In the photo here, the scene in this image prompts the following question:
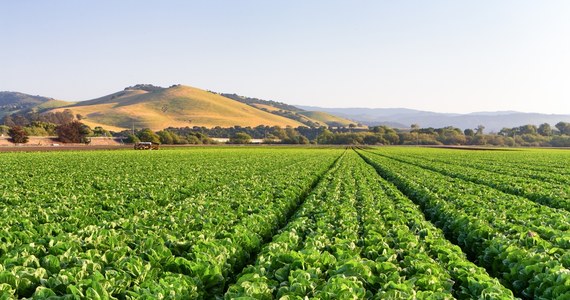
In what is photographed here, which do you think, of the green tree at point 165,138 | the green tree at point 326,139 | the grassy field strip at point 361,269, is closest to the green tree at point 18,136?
the green tree at point 165,138

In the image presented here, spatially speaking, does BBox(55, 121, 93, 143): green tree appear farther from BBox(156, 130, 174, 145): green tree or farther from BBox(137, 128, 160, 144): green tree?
BBox(156, 130, 174, 145): green tree

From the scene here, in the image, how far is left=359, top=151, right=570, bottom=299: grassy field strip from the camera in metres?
6.84

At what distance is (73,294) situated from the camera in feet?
16.2

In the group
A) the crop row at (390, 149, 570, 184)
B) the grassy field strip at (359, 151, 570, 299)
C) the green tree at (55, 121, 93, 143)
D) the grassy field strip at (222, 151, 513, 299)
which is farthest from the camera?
the green tree at (55, 121, 93, 143)

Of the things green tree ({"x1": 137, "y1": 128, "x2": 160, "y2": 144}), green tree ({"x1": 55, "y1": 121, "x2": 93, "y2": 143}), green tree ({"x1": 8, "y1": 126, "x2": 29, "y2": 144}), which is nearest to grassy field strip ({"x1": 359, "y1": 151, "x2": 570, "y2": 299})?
green tree ({"x1": 8, "y1": 126, "x2": 29, "y2": 144})

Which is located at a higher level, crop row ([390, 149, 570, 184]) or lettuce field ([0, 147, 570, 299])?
lettuce field ([0, 147, 570, 299])

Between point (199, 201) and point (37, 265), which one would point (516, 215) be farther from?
point (37, 265)

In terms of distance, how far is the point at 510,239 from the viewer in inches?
372

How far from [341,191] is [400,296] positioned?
13.9 metres

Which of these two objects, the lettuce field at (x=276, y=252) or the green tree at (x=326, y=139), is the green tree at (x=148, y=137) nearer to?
the green tree at (x=326, y=139)

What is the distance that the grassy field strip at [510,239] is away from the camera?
22.4ft

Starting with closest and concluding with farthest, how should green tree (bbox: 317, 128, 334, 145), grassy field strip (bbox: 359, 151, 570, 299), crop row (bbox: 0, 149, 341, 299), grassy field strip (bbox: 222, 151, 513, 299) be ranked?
grassy field strip (bbox: 222, 151, 513, 299) → crop row (bbox: 0, 149, 341, 299) → grassy field strip (bbox: 359, 151, 570, 299) → green tree (bbox: 317, 128, 334, 145)

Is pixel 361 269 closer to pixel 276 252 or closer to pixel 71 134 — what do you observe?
pixel 276 252

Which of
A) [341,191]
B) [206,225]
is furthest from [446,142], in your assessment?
[206,225]
